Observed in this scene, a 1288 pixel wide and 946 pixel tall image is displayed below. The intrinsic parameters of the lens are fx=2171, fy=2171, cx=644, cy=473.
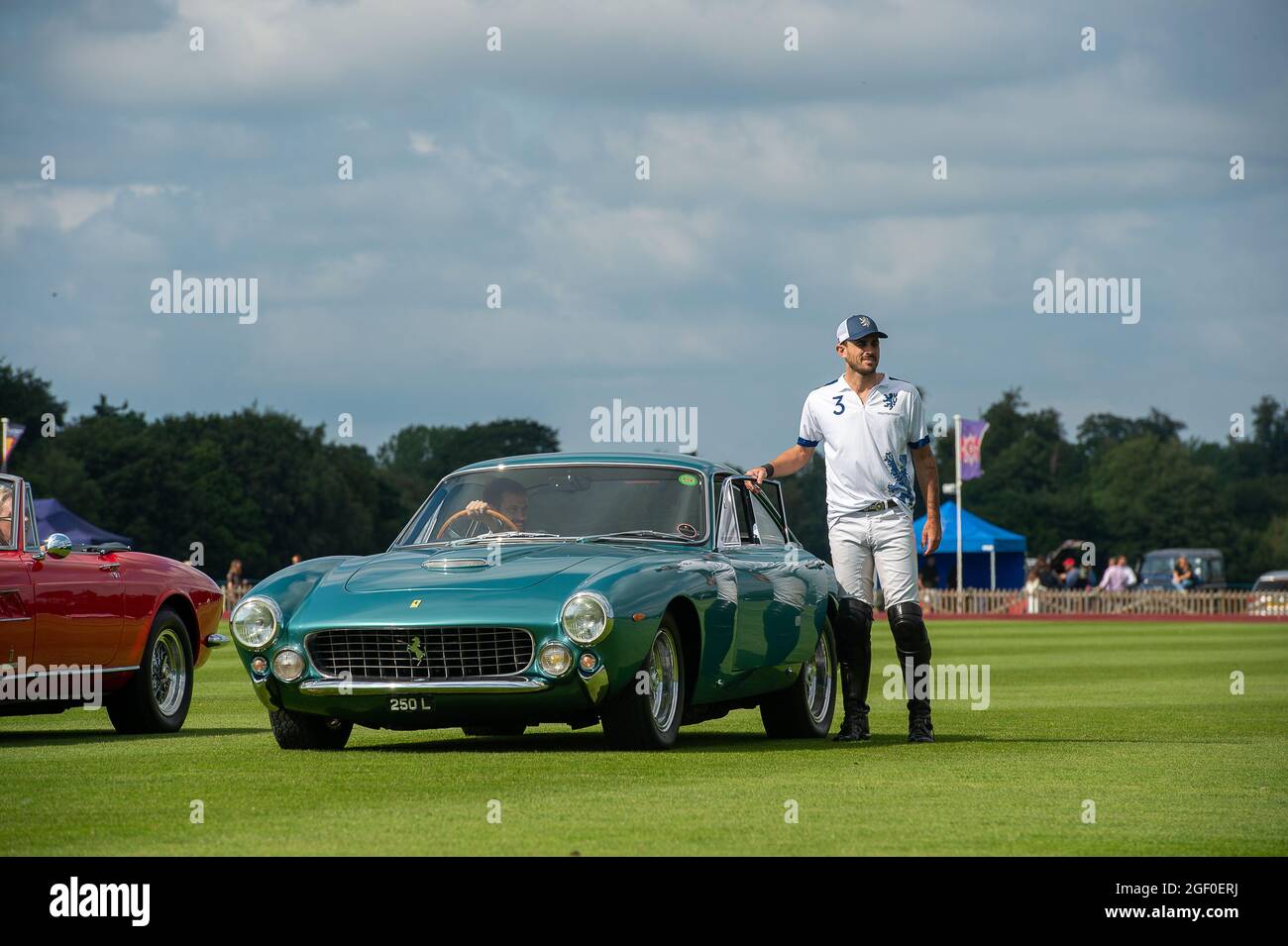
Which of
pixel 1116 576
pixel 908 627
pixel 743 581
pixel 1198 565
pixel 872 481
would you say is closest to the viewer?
pixel 743 581

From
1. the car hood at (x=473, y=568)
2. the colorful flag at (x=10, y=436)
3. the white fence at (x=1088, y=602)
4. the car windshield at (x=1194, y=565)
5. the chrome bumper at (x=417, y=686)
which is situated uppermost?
the colorful flag at (x=10, y=436)

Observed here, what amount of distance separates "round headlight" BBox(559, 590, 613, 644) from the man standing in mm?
2139

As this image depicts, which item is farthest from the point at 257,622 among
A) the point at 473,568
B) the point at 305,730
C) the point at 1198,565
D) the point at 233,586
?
the point at 1198,565

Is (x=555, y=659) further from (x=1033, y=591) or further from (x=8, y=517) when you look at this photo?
(x=1033, y=591)

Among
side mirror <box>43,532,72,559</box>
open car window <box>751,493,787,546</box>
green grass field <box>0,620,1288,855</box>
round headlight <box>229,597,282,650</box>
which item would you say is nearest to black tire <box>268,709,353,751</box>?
green grass field <box>0,620,1288,855</box>

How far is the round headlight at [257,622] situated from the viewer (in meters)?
11.4

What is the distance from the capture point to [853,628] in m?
13.1

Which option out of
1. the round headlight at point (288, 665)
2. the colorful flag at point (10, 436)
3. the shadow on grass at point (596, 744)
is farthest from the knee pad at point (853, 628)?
the colorful flag at point (10, 436)

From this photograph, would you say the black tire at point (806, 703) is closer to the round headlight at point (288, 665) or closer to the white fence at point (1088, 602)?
the round headlight at point (288, 665)

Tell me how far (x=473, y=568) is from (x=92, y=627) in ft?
9.70

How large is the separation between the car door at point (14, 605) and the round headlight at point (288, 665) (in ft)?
7.10

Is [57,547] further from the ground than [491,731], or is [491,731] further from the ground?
[57,547]
